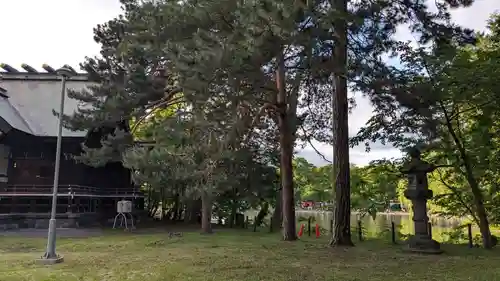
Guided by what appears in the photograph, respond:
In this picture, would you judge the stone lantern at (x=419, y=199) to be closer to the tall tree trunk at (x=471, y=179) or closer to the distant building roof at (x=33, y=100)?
the tall tree trunk at (x=471, y=179)

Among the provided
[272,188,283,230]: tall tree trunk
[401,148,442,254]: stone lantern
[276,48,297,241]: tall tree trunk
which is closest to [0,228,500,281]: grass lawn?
[401,148,442,254]: stone lantern

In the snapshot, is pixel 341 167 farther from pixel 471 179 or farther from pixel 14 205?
pixel 14 205

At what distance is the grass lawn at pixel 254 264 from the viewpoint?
684 cm

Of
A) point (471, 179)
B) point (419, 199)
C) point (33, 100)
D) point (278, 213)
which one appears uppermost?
point (33, 100)

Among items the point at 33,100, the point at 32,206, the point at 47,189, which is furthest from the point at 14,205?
the point at 33,100

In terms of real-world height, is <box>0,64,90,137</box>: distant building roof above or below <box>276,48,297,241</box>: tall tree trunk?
above

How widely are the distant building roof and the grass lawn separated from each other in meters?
10.3

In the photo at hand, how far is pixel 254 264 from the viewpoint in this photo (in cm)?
803

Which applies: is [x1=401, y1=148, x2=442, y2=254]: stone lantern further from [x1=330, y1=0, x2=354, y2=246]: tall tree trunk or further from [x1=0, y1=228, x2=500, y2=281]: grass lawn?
[x1=330, y1=0, x2=354, y2=246]: tall tree trunk

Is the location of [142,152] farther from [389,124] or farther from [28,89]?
[28,89]

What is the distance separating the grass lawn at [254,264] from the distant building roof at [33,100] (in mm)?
10310

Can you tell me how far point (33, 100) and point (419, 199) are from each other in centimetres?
2068

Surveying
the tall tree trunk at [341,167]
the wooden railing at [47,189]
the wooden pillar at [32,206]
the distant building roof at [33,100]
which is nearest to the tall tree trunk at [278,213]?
the tall tree trunk at [341,167]

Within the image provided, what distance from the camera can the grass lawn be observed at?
6.84 metres
